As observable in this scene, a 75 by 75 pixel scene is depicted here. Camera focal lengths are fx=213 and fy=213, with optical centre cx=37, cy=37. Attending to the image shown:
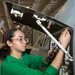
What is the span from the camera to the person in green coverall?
1.35 metres

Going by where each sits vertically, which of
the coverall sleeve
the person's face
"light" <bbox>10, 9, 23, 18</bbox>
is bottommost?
the coverall sleeve

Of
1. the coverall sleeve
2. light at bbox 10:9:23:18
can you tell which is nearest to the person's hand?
the coverall sleeve

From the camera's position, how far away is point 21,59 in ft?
5.35

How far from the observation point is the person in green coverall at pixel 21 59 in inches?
53.2

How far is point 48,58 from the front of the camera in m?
1.64

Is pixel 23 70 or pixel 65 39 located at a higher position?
pixel 65 39

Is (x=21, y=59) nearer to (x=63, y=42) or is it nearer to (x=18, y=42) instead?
(x=18, y=42)

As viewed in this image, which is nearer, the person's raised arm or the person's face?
the person's raised arm

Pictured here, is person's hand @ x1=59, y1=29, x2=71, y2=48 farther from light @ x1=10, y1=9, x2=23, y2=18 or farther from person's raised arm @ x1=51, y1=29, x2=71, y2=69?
light @ x1=10, y1=9, x2=23, y2=18

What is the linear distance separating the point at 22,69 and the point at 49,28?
330 millimetres

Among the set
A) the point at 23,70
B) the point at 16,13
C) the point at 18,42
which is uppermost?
the point at 16,13

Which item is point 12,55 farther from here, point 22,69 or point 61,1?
point 61,1

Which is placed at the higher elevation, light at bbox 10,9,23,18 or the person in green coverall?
light at bbox 10,9,23,18

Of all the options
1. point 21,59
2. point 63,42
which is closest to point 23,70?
point 21,59
